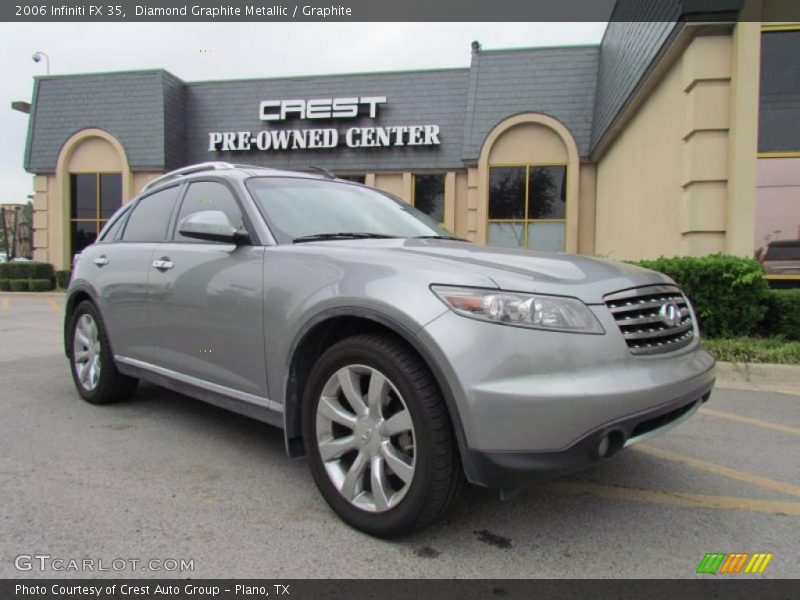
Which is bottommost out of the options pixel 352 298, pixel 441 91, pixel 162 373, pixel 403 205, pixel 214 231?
pixel 162 373

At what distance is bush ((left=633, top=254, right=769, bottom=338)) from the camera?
637 centimetres

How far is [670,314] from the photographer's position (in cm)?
270

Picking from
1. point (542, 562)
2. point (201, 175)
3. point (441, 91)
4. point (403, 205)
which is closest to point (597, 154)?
point (441, 91)

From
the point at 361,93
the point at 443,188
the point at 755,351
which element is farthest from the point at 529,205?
the point at 755,351

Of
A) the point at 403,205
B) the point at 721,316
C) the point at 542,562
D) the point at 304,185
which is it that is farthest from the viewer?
the point at 721,316

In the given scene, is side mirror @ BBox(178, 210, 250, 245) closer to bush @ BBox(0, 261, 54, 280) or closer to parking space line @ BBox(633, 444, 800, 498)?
parking space line @ BBox(633, 444, 800, 498)

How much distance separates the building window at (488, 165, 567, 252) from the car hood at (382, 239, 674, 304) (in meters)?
12.5

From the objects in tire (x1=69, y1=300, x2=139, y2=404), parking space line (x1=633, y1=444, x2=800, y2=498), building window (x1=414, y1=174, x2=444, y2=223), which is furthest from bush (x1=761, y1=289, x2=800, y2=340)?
building window (x1=414, y1=174, x2=444, y2=223)

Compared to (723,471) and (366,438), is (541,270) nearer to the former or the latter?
(366,438)

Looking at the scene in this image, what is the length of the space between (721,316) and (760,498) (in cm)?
395

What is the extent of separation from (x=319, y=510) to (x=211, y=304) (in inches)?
50.7

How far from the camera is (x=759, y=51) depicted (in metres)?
7.18

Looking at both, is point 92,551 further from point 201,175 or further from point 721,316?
point 721,316

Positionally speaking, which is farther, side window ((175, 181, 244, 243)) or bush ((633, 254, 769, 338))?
bush ((633, 254, 769, 338))
